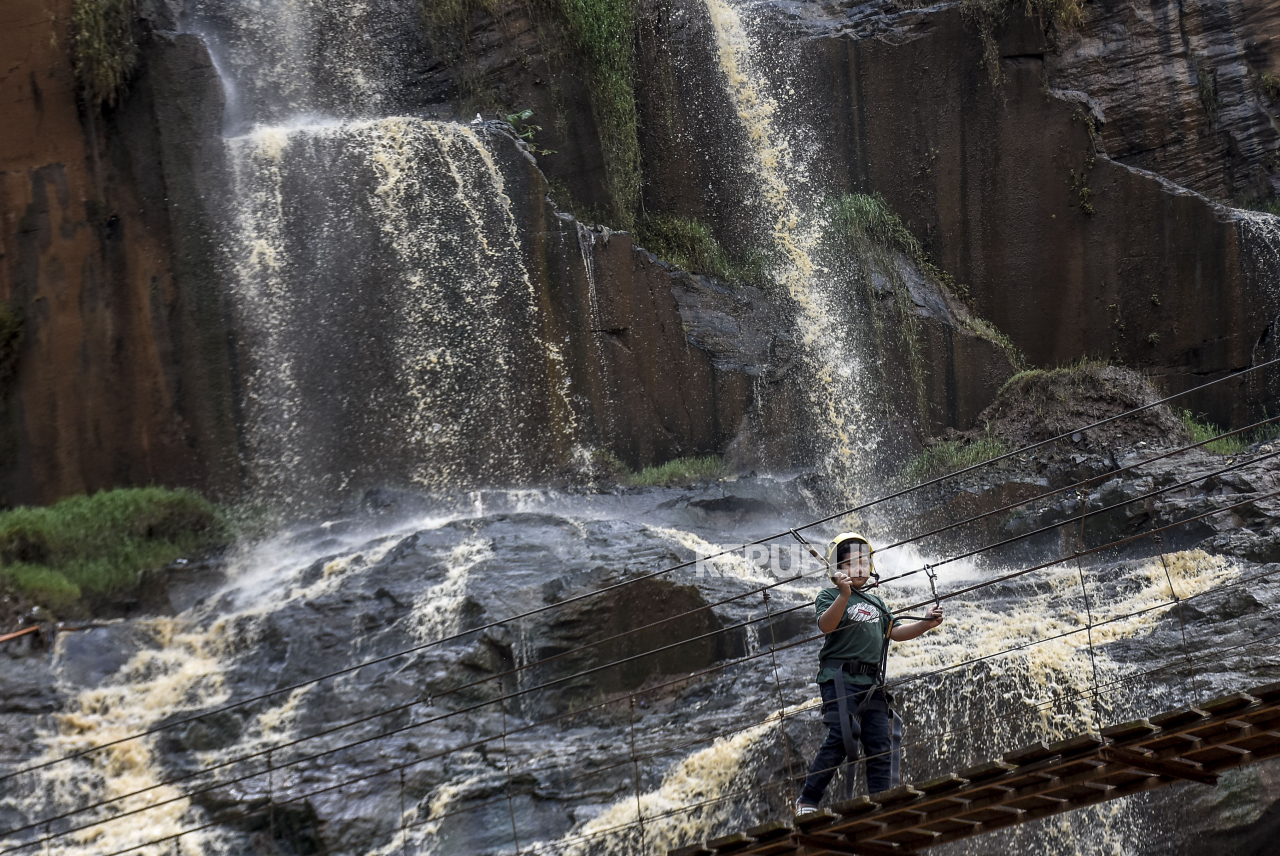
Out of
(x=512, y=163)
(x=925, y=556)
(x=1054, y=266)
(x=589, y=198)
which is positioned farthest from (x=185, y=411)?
(x=1054, y=266)

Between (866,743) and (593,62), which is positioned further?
(593,62)

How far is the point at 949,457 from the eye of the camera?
14.2 meters

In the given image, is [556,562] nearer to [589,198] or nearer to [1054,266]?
[589,198]

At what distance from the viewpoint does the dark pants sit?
5699 millimetres

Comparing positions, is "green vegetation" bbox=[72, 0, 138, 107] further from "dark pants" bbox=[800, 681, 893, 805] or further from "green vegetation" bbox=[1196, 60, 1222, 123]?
"green vegetation" bbox=[1196, 60, 1222, 123]

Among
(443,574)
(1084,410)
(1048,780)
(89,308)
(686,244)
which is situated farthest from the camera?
(686,244)

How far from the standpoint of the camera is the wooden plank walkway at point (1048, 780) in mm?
5555

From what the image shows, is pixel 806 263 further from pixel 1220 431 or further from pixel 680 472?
pixel 1220 431

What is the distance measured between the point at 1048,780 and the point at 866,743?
0.91 m

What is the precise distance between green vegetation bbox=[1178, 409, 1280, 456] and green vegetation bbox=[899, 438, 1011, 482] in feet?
7.08

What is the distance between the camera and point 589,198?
15.6 metres

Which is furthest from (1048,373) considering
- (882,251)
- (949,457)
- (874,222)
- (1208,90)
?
(1208,90)

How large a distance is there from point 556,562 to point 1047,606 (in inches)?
166

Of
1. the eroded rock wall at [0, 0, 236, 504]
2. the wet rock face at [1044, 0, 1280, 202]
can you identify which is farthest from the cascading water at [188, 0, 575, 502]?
the wet rock face at [1044, 0, 1280, 202]
